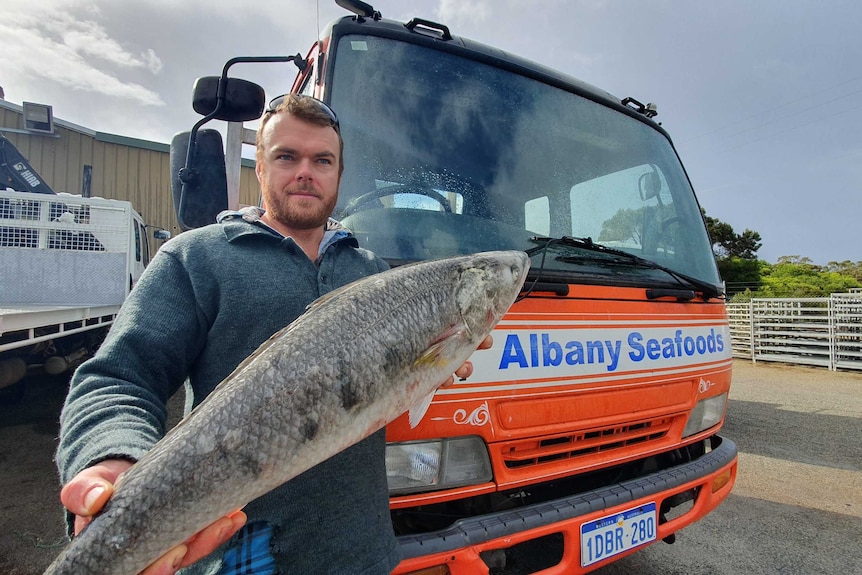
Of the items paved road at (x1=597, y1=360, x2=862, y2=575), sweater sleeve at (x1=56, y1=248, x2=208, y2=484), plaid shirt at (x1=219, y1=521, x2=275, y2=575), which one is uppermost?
sweater sleeve at (x1=56, y1=248, x2=208, y2=484)

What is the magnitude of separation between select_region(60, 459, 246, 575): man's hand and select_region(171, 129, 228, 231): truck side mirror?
1.67 m

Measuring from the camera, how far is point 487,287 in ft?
5.00

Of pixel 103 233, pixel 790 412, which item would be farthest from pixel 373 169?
pixel 790 412

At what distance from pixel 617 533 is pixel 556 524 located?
39 centimetres

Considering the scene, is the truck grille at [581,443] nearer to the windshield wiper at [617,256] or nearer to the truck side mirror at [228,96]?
the windshield wiper at [617,256]

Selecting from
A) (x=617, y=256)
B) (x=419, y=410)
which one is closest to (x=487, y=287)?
(x=419, y=410)

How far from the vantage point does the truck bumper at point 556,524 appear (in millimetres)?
1797

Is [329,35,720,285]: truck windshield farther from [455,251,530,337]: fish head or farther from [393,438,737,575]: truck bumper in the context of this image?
[393,438,737,575]: truck bumper

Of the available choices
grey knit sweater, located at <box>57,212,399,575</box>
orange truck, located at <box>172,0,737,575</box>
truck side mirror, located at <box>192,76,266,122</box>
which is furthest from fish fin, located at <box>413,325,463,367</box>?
truck side mirror, located at <box>192,76,266,122</box>

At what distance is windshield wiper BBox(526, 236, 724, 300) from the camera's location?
2354 mm

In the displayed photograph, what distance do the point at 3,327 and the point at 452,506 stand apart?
3.13 metres

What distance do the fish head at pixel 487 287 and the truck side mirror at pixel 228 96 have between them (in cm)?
173

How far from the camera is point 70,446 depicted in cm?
115

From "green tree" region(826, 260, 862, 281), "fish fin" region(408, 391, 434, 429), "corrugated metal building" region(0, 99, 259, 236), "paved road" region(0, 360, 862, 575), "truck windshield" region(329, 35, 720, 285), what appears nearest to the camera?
"fish fin" region(408, 391, 434, 429)
